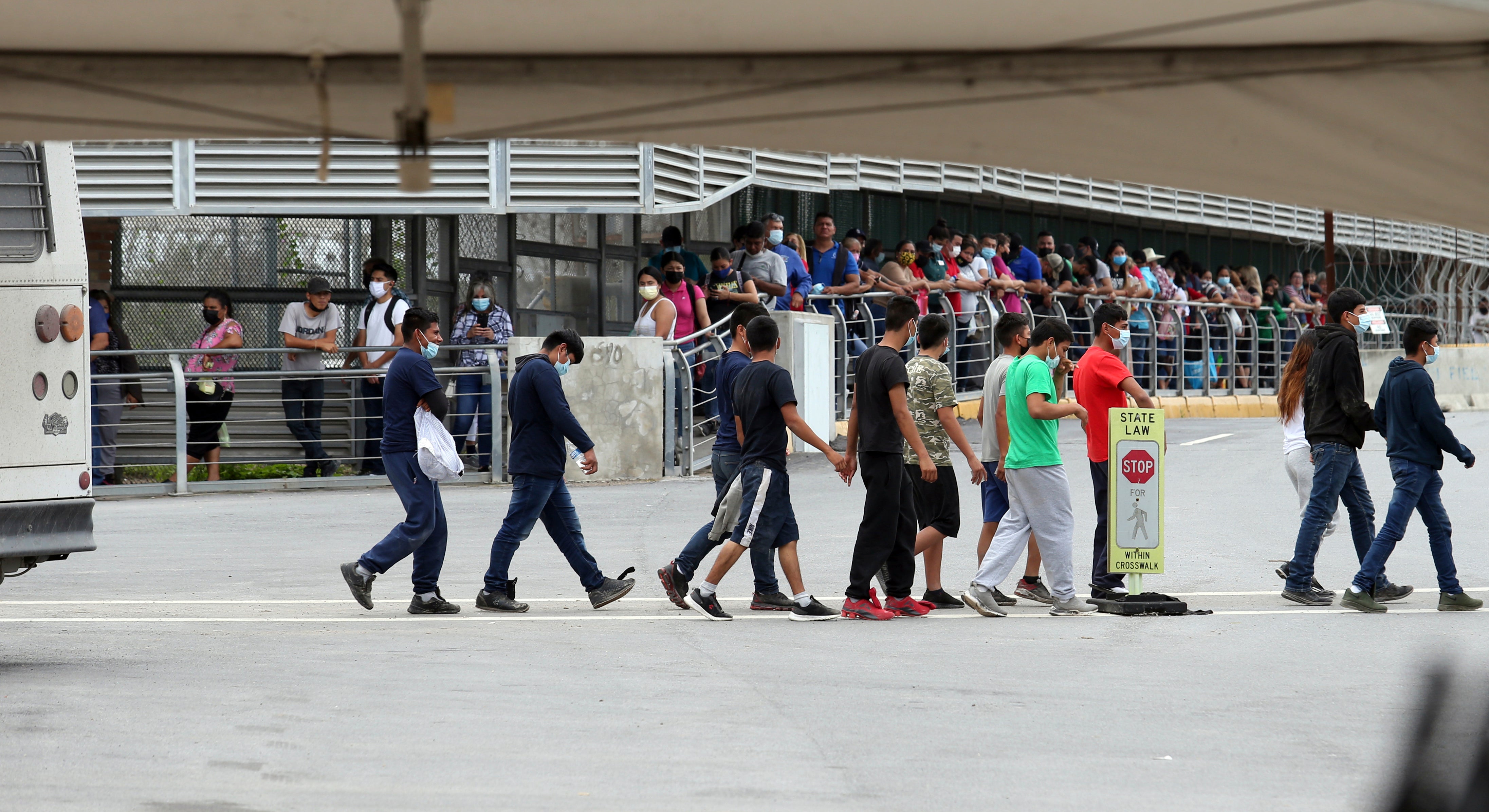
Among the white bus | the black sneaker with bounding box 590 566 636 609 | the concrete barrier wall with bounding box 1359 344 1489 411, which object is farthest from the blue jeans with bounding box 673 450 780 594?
the concrete barrier wall with bounding box 1359 344 1489 411

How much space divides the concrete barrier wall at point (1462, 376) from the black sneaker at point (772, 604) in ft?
67.5

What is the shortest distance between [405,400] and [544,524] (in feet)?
3.83

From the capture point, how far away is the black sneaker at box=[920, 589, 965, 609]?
1044 cm

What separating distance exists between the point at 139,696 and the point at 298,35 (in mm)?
4057

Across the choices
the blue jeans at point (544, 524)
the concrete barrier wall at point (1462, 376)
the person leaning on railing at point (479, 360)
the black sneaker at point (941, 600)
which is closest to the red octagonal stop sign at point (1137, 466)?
the black sneaker at point (941, 600)

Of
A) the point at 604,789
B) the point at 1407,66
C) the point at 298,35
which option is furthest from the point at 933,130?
the point at 604,789

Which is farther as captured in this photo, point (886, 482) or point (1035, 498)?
point (1035, 498)

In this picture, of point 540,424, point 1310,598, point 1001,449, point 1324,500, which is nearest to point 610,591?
Result: point 540,424

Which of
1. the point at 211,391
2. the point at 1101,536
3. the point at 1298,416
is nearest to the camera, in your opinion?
the point at 1101,536

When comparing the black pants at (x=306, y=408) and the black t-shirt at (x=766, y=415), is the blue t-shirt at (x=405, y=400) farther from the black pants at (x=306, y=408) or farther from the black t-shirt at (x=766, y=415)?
the black pants at (x=306, y=408)

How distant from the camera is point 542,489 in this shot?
10.1 metres

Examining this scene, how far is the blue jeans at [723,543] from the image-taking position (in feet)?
32.8

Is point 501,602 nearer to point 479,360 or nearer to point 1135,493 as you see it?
point 1135,493

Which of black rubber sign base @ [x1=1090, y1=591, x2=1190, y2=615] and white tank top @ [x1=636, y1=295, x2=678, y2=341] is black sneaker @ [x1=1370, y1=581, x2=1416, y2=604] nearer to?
black rubber sign base @ [x1=1090, y1=591, x2=1190, y2=615]
